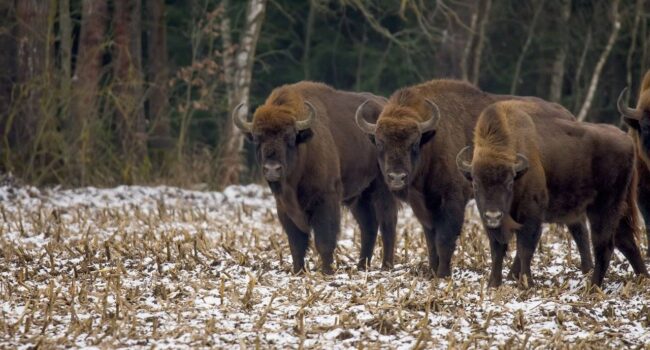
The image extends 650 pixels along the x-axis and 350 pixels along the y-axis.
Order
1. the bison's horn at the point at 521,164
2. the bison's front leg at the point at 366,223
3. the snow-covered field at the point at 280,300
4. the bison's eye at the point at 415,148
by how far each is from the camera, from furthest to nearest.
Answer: the bison's front leg at the point at 366,223, the bison's eye at the point at 415,148, the bison's horn at the point at 521,164, the snow-covered field at the point at 280,300

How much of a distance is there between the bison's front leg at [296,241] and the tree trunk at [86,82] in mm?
8964

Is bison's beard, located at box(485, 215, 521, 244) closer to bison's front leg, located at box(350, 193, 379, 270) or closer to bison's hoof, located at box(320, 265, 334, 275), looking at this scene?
bison's hoof, located at box(320, 265, 334, 275)

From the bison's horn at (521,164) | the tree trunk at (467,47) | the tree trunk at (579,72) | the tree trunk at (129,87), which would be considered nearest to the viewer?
the bison's horn at (521,164)

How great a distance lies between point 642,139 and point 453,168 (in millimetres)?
2007

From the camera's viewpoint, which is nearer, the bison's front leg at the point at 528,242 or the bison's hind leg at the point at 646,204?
the bison's front leg at the point at 528,242

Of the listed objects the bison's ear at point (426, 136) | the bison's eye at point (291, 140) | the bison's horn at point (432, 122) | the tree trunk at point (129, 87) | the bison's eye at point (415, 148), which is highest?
the bison's horn at point (432, 122)

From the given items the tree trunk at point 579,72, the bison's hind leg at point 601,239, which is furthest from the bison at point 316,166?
the tree trunk at point 579,72

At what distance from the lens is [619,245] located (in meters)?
10.1

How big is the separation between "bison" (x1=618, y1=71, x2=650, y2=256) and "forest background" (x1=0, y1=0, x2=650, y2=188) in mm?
10462

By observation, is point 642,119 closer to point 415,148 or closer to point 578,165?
point 578,165

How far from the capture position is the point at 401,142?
33.3 ft

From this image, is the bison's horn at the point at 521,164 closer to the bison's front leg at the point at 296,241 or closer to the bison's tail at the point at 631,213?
the bison's tail at the point at 631,213

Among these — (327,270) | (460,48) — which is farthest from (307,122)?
(460,48)

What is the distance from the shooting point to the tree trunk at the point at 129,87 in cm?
2016
